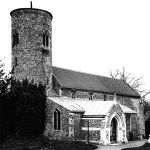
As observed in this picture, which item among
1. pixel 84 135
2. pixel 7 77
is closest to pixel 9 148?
pixel 84 135

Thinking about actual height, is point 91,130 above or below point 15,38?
below

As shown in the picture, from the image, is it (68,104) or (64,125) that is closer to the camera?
(64,125)

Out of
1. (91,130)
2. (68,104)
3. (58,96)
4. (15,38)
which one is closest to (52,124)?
(68,104)

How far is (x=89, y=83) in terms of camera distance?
1614 inches

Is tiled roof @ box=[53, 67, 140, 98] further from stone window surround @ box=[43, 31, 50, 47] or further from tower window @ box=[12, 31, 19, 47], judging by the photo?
tower window @ box=[12, 31, 19, 47]

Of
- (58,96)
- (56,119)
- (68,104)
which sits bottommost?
(56,119)

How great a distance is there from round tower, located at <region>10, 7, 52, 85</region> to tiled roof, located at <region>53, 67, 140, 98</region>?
129 inches

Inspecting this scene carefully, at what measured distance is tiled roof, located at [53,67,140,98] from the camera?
37.2m

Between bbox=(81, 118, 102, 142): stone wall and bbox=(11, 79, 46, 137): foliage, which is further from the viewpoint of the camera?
bbox=(11, 79, 46, 137): foliage

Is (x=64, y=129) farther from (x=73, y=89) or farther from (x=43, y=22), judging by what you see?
(x=43, y=22)

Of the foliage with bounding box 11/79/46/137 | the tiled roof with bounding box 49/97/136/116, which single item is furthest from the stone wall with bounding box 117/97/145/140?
the foliage with bounding box 11/79/46/137

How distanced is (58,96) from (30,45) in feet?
22.9

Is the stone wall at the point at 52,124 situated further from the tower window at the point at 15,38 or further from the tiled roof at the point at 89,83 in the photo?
the tower window at the point at 15,38

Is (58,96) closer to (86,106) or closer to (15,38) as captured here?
(86,106)
